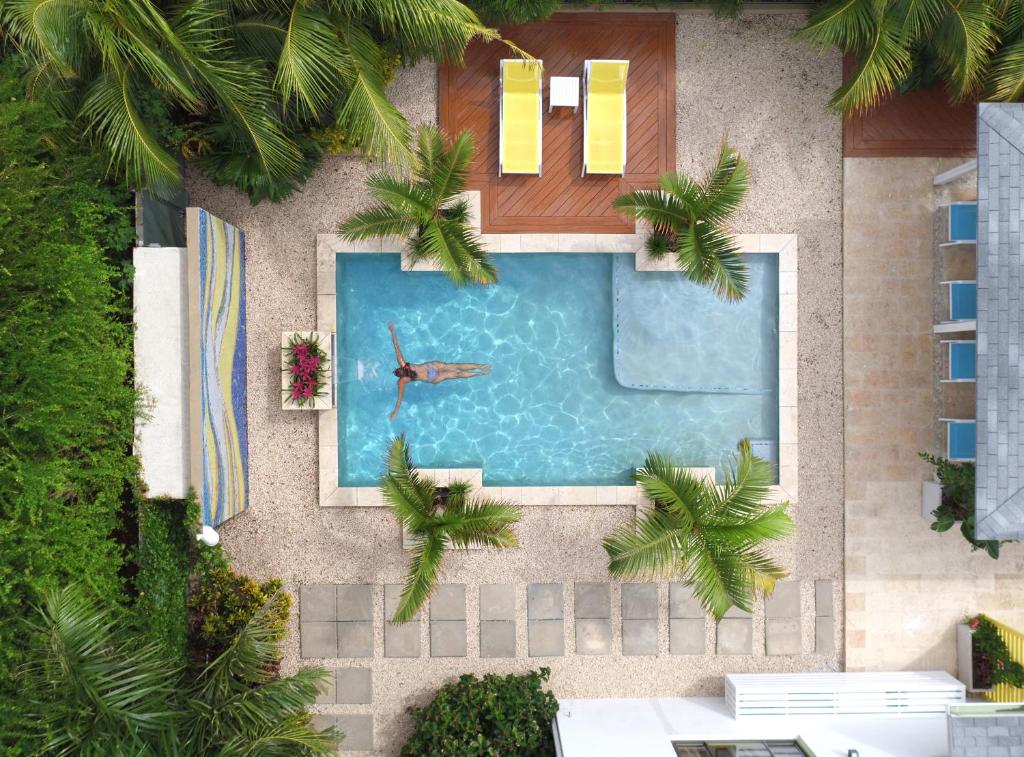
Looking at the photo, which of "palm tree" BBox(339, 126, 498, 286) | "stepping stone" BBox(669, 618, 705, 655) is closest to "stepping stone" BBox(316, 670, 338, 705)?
"stepping stone" BBox(669, 618, 705, 655)

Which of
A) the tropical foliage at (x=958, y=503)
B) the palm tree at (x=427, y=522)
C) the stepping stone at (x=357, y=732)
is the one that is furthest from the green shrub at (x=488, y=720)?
the tropical foliage at (x=958, y=503)

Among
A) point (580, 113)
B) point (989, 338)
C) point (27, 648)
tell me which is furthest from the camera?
point (580, 113)

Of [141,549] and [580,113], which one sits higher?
[580,113]

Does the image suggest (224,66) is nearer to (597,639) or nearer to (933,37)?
(933,37)

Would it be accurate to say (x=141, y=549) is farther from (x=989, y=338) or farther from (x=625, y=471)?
(x=989, y=338)

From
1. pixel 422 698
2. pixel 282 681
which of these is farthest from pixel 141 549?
pixel 422 698

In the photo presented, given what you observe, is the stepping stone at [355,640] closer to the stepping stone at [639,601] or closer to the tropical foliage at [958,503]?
the stepping stone at [639,601]
